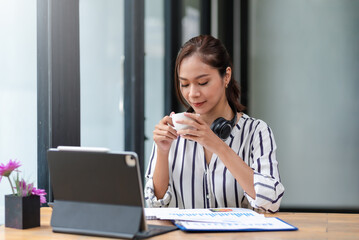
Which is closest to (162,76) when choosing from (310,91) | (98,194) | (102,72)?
(102,72)

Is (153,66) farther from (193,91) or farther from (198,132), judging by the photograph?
(198,132)

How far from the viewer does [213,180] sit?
1.88 metres

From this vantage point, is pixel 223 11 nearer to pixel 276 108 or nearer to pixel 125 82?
pixel 276 108

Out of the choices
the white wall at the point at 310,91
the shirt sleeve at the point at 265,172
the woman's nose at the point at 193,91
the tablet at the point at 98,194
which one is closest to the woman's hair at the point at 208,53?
the woman's nose at the point at 193,91

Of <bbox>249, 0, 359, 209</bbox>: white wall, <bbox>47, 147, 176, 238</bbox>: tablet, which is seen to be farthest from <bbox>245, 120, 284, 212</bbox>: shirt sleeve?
<bbox>249, 0, 359, 209</bbox>: white wall

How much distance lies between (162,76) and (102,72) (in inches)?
33.0

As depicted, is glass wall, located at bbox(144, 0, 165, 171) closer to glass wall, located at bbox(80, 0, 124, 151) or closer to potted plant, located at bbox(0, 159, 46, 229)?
glass wall, located at bbox(80, 0, 124, 151)

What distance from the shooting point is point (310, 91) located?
155 inches

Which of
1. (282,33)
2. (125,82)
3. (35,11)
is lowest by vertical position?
(125,82)

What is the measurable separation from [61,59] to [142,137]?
3.63 ft

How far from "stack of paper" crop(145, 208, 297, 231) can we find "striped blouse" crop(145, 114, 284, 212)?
0.35 m

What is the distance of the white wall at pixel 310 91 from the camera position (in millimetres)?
3842

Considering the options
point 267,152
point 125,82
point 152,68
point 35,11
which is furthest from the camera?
point 152,68

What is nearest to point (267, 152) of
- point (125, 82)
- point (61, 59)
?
point (61, 59)
